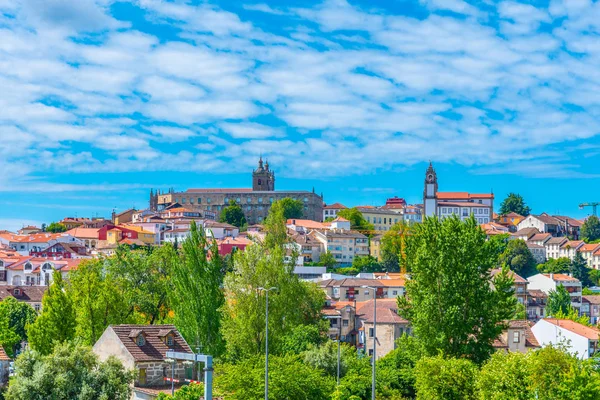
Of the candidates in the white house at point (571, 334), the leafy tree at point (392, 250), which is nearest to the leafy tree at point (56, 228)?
the leafy tree at point (392, 250)

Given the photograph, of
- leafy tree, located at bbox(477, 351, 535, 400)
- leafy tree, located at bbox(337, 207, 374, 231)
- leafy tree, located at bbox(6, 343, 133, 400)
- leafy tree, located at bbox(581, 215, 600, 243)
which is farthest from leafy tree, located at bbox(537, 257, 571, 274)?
leafy tree, located at bbox(6, 343, 133, 400)

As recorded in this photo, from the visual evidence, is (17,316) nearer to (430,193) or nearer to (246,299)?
(246,299)

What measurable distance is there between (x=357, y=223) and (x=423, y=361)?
13645cm

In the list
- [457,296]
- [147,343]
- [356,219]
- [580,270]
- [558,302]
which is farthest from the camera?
[356,219]

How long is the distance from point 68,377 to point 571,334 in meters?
49.9

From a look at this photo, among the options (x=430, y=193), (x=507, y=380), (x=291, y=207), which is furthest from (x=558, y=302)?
(x=291, y=207)

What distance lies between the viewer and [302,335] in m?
56.2

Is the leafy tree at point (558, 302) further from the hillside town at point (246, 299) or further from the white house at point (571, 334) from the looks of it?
the white house at point (571, 334)

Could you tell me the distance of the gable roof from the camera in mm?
39031

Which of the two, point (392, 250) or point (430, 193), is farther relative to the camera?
point (430, 193)

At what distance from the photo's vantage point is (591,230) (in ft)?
571

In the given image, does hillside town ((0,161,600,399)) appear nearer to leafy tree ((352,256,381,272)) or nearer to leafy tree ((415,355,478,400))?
leafy tree ((352,256,381,272))

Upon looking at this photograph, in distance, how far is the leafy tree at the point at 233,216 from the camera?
18562 centimetres

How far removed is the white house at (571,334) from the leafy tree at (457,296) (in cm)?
2831
